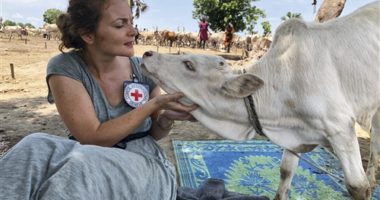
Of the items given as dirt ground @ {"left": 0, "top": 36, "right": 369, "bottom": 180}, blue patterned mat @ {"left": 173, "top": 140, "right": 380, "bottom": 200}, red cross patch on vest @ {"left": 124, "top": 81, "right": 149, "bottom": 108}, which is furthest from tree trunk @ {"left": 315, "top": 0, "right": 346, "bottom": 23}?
red cross patch on vest @ {"left": 124, "top": 81, "right": 149, "bottom": 108}

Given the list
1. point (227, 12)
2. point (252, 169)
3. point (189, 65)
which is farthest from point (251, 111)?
point (227, 12)

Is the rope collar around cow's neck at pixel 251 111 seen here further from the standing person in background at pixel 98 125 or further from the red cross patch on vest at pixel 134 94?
the red cross patch on vest at pixel 134 94

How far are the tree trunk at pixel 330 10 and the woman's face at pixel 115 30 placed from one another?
4.99 meters

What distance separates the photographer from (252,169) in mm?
4086

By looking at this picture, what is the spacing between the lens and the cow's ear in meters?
2.34

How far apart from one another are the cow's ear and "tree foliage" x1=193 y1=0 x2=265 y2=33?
23.1m

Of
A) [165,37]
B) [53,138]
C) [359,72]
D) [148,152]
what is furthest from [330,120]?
[165,37]

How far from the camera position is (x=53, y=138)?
2041 millimetres

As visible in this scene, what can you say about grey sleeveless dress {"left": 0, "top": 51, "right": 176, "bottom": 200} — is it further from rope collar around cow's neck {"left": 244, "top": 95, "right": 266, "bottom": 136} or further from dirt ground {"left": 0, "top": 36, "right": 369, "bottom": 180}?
dirt ground {"left": 0, "top": 36, "right": 369, "bottom": 180}

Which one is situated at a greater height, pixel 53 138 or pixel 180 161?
pixel 53 138

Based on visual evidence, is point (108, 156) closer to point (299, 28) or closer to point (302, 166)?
point (299, 28)

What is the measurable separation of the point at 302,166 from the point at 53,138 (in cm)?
292

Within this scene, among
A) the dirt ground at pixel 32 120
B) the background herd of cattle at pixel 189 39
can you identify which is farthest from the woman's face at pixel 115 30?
the background herd of cattle at pixel 189 39

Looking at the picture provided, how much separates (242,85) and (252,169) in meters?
→ 1.90
